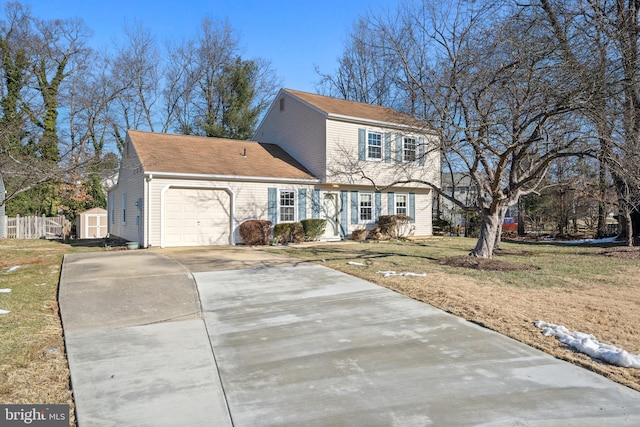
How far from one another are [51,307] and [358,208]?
13.9m

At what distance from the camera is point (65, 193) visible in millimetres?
25422

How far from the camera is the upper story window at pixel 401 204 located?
20.1m

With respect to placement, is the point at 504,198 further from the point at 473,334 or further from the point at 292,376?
the point at 292,376

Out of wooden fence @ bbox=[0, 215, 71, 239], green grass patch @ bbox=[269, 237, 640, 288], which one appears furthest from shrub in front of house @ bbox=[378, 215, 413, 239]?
wooden fence @ bbox=[0, 215, 71, 239]

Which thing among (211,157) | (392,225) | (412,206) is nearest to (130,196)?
(211,157)

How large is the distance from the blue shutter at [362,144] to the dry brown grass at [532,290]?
19.7ft

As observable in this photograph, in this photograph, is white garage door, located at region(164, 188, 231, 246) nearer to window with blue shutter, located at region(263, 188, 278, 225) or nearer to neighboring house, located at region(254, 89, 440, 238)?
window with blue shutter, located at region(263, 188, 278, 225)

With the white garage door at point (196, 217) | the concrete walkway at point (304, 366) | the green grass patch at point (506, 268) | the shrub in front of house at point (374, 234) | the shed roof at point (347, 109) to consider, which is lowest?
the concrete walkway at point (304, 366)

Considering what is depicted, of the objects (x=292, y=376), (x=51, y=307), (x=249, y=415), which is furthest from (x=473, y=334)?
(x=51, y=307)

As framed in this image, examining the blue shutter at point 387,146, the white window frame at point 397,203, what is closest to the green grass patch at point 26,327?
the blue shutter at point 387,146

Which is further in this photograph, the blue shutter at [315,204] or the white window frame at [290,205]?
the blue shutter at [315,204]

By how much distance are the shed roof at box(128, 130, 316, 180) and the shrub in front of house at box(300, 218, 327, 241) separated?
1822mm

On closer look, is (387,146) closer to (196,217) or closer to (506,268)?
(196,217)

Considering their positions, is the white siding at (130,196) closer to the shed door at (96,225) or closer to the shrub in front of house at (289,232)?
the shrub in front of house at (289,232)
